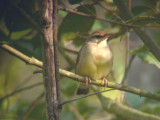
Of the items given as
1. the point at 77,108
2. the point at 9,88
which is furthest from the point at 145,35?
the point at 9,88

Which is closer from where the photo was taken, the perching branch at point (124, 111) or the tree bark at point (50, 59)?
the tree bark at point (50, 59)

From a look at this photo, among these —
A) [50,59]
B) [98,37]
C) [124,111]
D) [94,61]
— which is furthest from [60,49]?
[50,59]

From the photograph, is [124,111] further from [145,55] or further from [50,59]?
[50,59]

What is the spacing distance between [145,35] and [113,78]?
107 centimetres

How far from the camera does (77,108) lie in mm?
3617

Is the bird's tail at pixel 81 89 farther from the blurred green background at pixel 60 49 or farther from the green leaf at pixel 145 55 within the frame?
the green leaf at pixel 145 55

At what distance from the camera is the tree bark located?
1492 mm

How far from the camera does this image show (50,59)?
1520mm

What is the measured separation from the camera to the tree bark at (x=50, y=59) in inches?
58.7

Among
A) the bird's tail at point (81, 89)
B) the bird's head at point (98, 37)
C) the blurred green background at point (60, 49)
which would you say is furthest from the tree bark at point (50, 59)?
the bird's tail at point (81, 89)

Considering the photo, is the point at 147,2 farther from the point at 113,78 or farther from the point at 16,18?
the point at 16,18

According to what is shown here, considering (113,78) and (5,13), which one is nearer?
(5,13)

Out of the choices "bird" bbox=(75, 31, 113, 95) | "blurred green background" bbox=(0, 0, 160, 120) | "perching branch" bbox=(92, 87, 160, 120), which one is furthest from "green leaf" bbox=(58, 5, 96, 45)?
"perching branch" bbox=(92, 87, 160, 120)

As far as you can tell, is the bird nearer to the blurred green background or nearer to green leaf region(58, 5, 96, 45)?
the blurred green background
